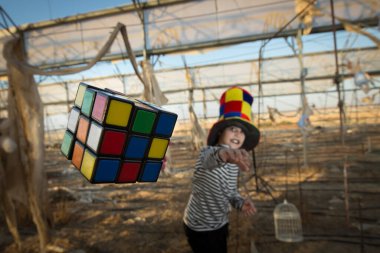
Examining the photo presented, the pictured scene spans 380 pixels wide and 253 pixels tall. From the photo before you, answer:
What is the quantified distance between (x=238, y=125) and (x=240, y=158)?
2.65 ft

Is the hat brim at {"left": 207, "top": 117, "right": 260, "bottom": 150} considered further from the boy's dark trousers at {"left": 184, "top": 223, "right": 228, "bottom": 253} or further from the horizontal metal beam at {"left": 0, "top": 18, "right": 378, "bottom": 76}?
the horizontal metal beam at {"left": 0, "top": 18, "right": 378, "bottom": 76}

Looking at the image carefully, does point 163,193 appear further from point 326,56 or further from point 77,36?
point 326,56

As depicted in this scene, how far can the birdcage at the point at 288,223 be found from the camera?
123 inches

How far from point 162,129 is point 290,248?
2.98 metres

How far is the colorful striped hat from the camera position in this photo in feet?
4.91

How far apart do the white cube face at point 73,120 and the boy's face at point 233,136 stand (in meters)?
1.10

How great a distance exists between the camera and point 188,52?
6223mm

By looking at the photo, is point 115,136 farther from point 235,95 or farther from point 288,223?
point 288,223

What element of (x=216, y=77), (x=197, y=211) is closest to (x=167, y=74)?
(x=216, y=77)

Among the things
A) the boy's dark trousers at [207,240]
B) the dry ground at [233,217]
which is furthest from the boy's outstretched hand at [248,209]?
the dry ground at [233,217]

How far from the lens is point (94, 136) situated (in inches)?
16.7

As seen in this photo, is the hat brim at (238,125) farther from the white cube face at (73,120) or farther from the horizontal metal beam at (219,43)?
the horizontal metal beam at (219,43)

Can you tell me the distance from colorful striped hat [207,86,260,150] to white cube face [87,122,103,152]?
43.9 inches

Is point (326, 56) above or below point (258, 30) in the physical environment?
above
